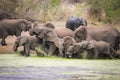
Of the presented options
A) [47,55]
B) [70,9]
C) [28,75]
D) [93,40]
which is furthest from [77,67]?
[70,9]

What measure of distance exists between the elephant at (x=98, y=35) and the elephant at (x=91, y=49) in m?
1.12

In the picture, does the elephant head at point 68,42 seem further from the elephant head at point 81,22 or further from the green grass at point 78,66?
the elephant head at point 81,22

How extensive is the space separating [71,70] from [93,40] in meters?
4.32

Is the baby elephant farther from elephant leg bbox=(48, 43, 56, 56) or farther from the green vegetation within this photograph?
the green vegetation

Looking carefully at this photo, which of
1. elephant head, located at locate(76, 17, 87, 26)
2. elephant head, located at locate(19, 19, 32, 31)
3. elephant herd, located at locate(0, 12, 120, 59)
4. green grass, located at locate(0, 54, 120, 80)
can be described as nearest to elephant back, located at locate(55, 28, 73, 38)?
elephant herd, located at locate(0, 12, 120, 59)

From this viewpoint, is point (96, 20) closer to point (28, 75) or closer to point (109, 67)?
point (109, 67)

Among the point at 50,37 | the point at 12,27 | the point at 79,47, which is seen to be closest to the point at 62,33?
the point at 50,37

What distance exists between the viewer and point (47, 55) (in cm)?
1363

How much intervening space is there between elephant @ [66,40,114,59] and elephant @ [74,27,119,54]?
44.2 inches

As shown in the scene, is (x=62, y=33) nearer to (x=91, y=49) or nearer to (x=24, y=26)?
(x=24, y=26)

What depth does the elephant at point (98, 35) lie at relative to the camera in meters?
15.1

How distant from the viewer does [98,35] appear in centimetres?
1534

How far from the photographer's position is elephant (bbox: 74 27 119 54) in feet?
49.6

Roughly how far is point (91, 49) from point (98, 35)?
1646 mm
